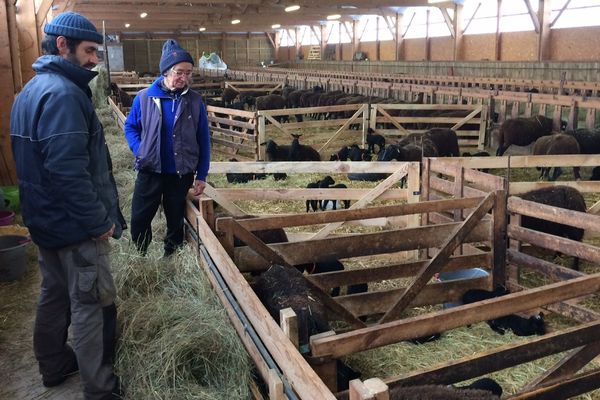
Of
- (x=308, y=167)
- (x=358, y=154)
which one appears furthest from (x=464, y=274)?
(x=358, y=154)

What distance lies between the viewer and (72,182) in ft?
10.5

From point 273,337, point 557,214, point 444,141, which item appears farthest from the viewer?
point 444,141

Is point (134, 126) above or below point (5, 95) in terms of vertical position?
below

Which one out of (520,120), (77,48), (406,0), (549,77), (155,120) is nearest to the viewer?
(77,48)

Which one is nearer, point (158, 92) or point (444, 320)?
point (444, 320)

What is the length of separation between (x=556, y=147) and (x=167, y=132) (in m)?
8.34

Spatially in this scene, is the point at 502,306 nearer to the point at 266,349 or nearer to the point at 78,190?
the point at 266,349

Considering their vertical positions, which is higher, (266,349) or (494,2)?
(494,2)

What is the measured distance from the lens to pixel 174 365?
3.45 metres

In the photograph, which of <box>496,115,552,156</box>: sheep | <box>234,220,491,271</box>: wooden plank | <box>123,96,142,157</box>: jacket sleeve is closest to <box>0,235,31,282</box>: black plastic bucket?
<box>123,96,142,157</box>: jacket sleeve

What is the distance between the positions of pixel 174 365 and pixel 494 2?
28595mm

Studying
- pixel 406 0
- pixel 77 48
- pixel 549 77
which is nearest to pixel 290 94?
pixel 406 0

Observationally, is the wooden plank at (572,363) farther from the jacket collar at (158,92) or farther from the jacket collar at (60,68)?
the jacket collar at (158,92)

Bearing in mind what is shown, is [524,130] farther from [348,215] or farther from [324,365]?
[324,365]
